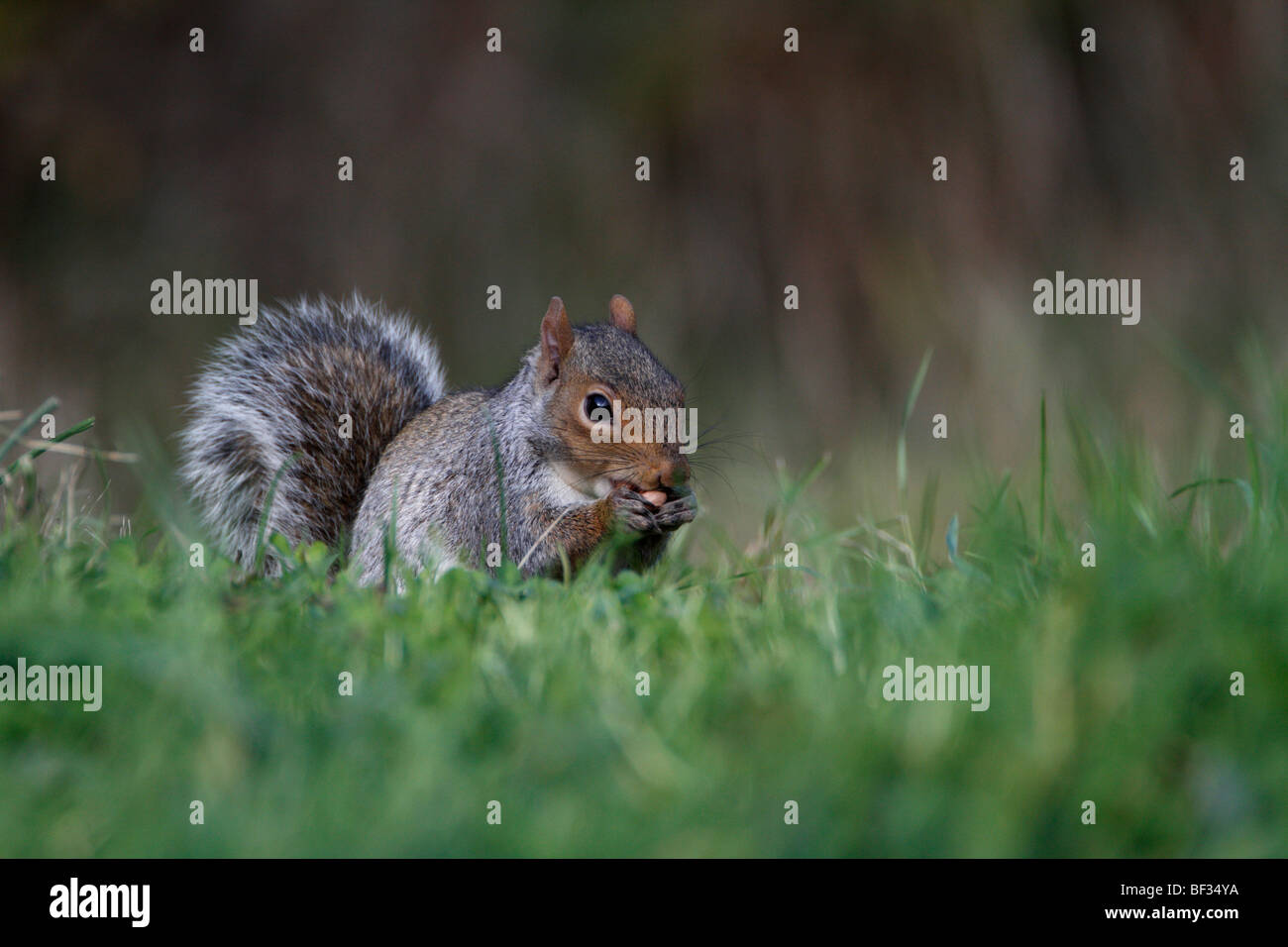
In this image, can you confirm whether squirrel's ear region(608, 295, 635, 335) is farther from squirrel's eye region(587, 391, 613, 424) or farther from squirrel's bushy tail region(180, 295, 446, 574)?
squirrel's bushy tail region(180, 295, 446, 574)

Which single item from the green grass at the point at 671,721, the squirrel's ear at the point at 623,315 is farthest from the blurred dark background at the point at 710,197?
the green grass at the point at 671,721

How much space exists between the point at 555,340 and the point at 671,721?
2.19 m

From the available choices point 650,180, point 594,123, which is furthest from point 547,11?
point 650,180

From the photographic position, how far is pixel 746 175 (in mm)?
8805

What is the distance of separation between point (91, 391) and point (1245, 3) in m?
7.36

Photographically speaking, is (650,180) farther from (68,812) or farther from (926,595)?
(68,812)

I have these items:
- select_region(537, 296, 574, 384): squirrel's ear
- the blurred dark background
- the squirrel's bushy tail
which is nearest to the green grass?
select_region(537, 296, 574, 384): squirrel's ear

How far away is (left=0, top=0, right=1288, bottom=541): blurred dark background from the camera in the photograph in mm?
6637

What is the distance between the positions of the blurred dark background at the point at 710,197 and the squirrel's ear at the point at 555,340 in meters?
1.70

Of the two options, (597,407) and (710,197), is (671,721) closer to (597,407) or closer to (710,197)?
(597,407)

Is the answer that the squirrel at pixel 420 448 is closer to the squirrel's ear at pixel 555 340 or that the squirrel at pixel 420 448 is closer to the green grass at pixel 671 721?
the squirrel's ear at pixel 555 340

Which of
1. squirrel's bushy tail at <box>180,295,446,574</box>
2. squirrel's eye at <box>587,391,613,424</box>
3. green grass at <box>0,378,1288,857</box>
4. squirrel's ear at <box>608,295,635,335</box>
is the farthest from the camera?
squirrel's bushy tail at <box>180,295,446,574</box>

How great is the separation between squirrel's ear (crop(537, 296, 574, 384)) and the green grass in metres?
1.33

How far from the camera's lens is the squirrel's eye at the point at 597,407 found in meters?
3.76
